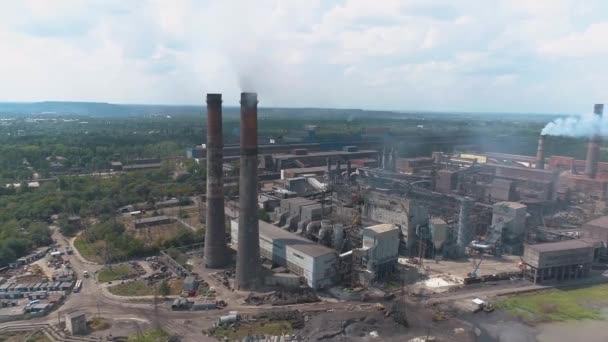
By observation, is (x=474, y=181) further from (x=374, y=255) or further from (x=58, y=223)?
(x=58, y=223)

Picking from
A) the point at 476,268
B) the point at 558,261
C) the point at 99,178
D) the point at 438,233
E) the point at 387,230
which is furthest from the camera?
the point at 99,178

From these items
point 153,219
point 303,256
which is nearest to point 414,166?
point 153,219

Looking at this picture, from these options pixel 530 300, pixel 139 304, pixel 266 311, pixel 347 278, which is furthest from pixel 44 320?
pixel 530 300

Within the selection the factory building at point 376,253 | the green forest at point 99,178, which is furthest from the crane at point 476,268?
the green forest at point 99,178

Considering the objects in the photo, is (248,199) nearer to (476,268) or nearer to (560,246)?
(476,268)

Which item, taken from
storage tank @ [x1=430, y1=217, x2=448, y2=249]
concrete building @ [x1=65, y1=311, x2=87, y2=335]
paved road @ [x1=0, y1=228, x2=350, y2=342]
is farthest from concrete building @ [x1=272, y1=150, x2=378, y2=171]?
concrete building @ [x1=65, y1=311, x2=87, y2=335]

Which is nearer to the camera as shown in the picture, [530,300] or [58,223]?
[530,300]
